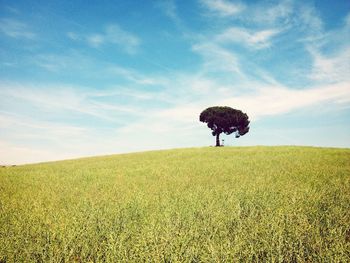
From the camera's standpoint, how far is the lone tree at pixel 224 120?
54594mm

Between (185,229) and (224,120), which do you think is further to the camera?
(224,120)

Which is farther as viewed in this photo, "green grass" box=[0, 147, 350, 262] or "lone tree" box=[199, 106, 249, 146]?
"lone tree" box=[199, 106, 249, 146]

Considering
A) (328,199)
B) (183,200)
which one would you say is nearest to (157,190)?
(183,200)

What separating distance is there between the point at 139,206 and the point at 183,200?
145 centimetres

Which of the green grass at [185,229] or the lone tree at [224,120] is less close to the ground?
the lone tree at [224,120]

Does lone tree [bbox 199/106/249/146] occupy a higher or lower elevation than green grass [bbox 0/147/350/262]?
higher

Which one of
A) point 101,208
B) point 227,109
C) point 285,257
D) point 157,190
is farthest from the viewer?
point 227,109

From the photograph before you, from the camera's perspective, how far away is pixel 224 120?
178 feet

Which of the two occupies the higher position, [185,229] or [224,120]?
[224,120]

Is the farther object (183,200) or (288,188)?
(288,188)

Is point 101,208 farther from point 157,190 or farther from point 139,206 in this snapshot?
point 157,190

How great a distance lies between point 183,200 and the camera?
8789mm

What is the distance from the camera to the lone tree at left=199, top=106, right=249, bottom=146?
54594 millimetres

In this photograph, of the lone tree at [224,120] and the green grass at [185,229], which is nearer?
the green grass at [185,229]
